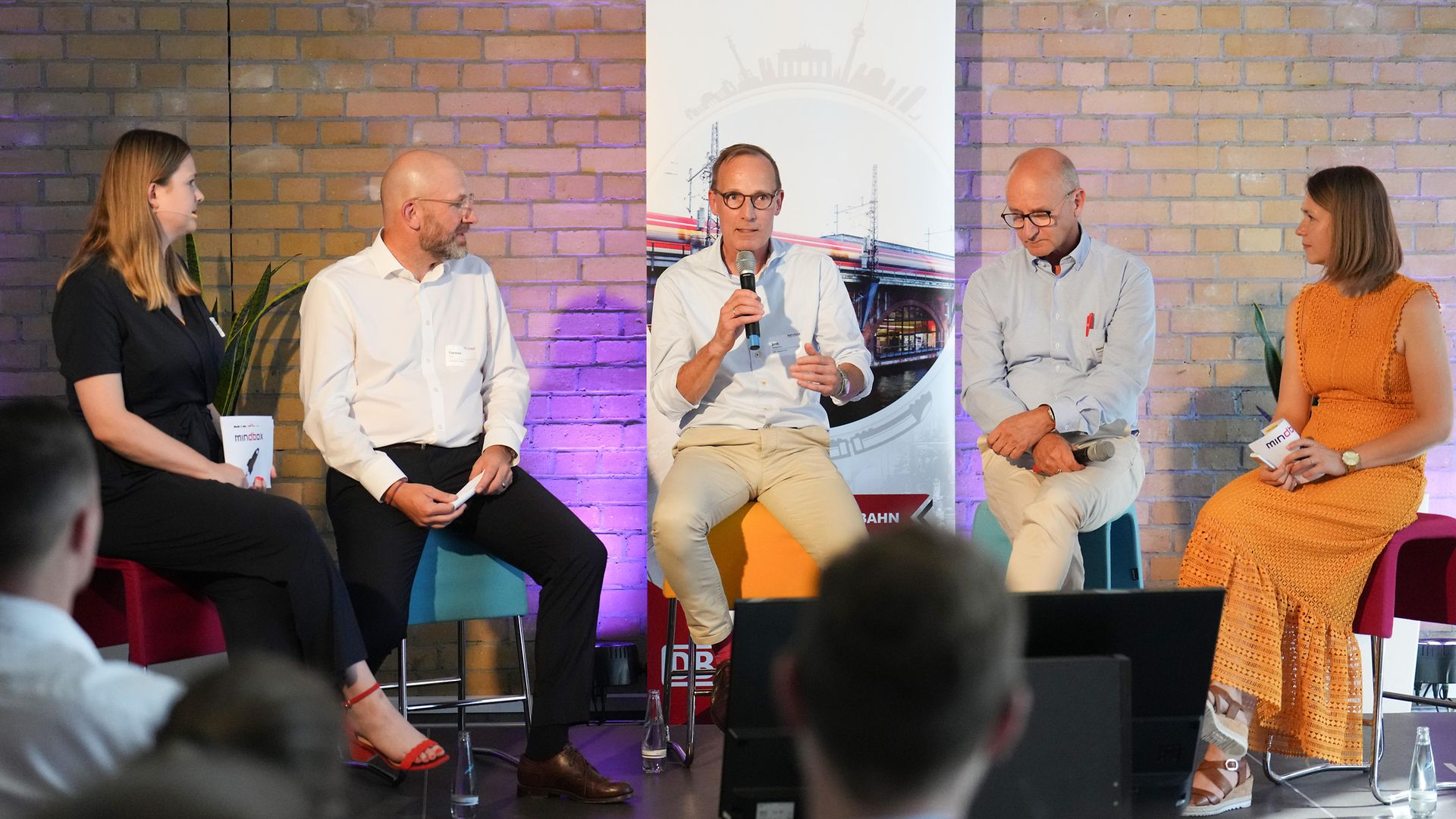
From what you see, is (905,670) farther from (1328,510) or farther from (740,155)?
(740,155)

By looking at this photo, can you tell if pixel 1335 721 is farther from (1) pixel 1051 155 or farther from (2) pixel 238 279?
(2) pixel 238 279

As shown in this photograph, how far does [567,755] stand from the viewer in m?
3.10

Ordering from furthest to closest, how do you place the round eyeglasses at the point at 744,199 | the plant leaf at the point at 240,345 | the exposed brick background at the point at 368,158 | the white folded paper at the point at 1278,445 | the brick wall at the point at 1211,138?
the brick wall at the point at 1211,138 < the exposed brick background at the point at 368,158 < the plant leaf at the point at 240,345 < the round eyeglasses at the point at 744,199 < the white folded paper at the point at 1278,445

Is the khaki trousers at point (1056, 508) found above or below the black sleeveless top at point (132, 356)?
below

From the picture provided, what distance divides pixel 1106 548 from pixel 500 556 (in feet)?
5.44

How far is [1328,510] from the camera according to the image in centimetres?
308

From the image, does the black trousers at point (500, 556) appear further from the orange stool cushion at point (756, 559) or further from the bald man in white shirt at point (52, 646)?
the bald man in white shirt at point (52, 646)

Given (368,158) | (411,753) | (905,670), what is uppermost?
(368,158)

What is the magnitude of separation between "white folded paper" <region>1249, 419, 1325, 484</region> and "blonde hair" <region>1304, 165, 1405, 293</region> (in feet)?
1.57

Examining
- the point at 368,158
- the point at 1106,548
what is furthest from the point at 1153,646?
the point at 368,158

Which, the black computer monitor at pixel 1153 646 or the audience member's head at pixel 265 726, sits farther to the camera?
the black computer monitor at pixel 1153 646

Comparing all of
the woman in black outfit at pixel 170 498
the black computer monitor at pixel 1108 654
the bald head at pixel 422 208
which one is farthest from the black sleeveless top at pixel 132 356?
the black computer monitor at pixel 1108 654

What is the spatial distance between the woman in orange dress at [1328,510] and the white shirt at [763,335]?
3.67ft

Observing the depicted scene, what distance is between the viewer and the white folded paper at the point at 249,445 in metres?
3.05
